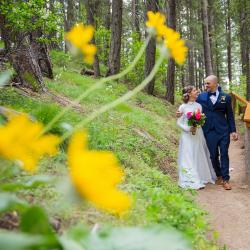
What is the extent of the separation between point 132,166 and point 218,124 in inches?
100

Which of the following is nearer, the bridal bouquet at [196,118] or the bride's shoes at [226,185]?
the bride's shoes at [226,185]

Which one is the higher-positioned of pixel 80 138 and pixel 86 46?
pixel 86 46

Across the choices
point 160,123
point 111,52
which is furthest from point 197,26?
point 160,123

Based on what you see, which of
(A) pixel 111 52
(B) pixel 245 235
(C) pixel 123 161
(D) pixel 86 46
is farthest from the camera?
(A) pixel 111 52

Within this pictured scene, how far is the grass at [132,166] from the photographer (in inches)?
134

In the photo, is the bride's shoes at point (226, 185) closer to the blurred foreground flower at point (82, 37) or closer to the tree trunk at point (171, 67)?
the blurred foreground flower at point (82, 37)

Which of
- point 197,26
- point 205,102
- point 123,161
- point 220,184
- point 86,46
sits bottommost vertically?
point 220,184

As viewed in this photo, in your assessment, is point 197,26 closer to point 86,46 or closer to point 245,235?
point 245,235

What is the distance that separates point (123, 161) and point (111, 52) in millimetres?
12434

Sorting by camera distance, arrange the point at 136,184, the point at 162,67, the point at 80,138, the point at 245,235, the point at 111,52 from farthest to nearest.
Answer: the point at 162,67 < the point at 111,52 < the point at 245,235 < the point at 136,184 < the point at 80,138

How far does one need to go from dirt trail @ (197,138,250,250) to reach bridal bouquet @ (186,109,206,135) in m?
1.17

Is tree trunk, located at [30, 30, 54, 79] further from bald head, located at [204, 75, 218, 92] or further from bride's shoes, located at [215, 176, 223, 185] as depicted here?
bride's shoes, located at [215, 176, 223, 185]

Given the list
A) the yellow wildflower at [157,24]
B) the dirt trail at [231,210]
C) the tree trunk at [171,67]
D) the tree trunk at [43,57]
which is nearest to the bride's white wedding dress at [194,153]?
the dirt trail at [231,210]

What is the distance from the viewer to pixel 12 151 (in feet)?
4.04
